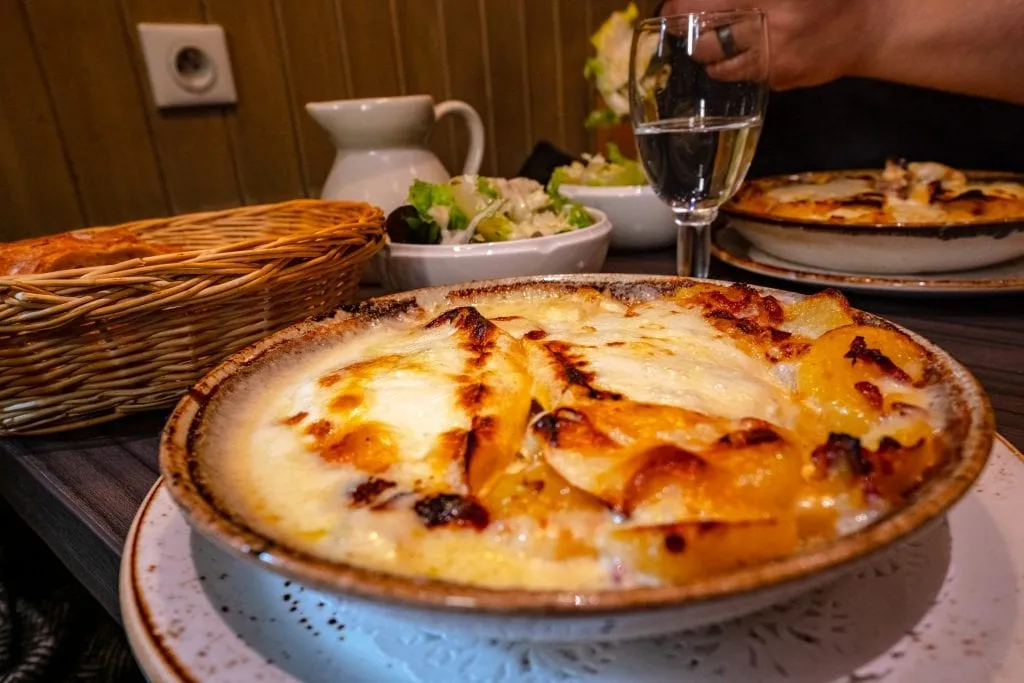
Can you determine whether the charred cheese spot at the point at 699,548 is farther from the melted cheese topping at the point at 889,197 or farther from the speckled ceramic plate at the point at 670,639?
the melted cheese topping at the point at 889,197

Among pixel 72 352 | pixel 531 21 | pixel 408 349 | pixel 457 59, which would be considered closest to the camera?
pixel 408 349

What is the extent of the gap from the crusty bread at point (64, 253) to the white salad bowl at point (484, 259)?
0.38 meters

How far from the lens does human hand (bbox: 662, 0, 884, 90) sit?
1.67 meters

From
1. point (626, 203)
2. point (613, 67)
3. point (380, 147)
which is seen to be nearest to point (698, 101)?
point (626, 203)

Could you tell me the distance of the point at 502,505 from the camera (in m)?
0.49

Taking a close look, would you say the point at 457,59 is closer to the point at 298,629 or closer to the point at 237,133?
the point at 237,133

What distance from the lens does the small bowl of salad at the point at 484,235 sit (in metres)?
1.22

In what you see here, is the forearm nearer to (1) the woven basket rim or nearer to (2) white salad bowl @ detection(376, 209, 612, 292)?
(2) white salad bowl @ detection(376, 209, 612, 292)

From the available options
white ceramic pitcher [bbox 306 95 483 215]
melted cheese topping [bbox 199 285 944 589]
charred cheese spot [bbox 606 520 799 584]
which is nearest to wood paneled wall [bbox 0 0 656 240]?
white ceramic pitcher [bbox 306 95 483 215]

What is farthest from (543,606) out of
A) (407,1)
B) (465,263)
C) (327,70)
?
(407,1)

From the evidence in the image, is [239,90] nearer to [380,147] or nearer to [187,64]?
[187,64]

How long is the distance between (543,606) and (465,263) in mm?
905

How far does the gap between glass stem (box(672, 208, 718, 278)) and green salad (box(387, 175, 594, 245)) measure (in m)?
0.23

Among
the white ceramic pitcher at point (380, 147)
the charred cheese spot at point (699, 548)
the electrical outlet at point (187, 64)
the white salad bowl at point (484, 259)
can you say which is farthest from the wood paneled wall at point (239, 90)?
the charred cheese spot at point (699, 548)
